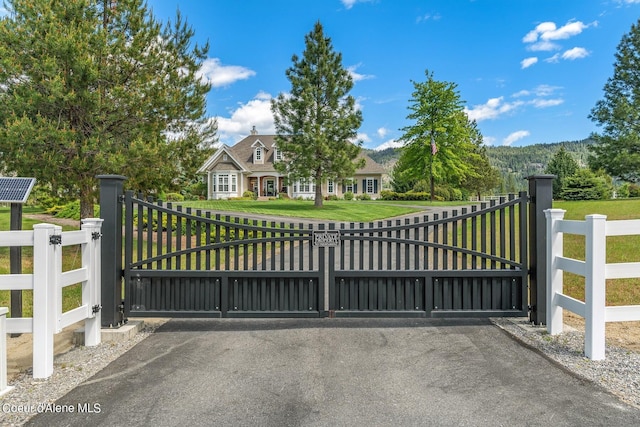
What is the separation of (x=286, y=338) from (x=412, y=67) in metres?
34.3

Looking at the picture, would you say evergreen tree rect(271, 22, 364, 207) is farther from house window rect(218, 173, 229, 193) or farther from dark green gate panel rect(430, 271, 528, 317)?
dark green gate panel rect(430, 271, 528, 317)

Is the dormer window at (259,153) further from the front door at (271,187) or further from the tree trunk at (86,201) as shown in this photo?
the tree trunk at (86,201)

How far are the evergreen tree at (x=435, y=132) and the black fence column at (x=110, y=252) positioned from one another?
97.5ft

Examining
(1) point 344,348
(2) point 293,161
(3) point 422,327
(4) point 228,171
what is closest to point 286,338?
(1) point 344,348

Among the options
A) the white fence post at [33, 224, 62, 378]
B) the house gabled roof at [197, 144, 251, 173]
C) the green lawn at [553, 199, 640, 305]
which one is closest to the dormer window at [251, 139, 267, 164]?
the house gabled roof at [197, 144, 251, 173]

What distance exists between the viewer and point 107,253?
14.4 ft

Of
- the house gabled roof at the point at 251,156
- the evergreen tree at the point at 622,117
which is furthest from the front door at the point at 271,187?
the evergreen tree at the point at 622,117

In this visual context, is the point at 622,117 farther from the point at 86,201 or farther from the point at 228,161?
the point at 228,161

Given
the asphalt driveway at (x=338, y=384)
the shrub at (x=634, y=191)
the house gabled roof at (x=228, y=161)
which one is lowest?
the asphalt driveway at (x=338, y=384)

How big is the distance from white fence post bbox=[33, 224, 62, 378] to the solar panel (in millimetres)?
1157

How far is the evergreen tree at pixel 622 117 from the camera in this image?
19.2 meters

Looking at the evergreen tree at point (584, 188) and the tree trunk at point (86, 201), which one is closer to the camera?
the tree trunk at point (86, 201)

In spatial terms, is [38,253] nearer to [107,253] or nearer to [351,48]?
[107,253]

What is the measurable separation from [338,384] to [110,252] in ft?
10.0
